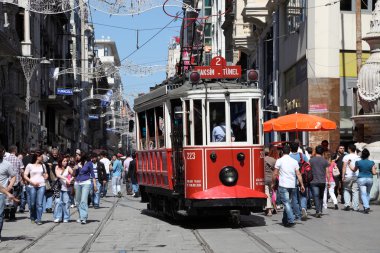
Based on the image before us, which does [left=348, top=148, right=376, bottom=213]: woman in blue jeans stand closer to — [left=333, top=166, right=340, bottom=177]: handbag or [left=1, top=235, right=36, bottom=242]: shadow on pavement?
[left=333, top=166, right=340, bottom=177]: handbag

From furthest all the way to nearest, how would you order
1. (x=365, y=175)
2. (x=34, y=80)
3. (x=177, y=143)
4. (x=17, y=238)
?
(x=34, y=80) → (x=365, y=175) → (x=177, y=143) → (x=17, y=238)

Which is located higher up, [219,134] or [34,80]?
[34,80]

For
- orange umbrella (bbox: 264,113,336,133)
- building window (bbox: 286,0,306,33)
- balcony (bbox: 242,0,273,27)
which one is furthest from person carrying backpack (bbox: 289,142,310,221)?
balcony (bbox: 242,0,273,27)

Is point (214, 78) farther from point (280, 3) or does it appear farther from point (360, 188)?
point (280, 3)

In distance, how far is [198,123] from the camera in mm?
17469

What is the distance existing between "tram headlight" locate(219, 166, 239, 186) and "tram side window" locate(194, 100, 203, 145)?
0.75 metres

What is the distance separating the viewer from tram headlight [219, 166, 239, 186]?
17.2 meters

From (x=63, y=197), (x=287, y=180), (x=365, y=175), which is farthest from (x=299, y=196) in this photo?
(x=63, y=197)

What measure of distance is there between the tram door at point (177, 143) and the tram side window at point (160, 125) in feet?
2.32

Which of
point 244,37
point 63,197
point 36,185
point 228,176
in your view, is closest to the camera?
point 228,176

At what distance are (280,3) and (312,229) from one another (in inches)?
916

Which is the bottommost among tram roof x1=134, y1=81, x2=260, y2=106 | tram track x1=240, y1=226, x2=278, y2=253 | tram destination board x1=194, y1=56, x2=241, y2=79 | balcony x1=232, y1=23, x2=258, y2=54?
tram track x1=240, y1=226, x2=278, y2=253

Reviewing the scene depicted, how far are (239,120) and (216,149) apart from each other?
2.68 ft

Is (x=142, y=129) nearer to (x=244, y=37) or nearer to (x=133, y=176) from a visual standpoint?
(x=133, y=176)
